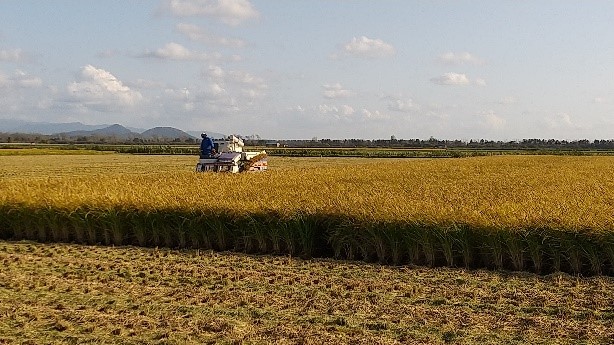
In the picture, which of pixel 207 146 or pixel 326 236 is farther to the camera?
pixel 207 146

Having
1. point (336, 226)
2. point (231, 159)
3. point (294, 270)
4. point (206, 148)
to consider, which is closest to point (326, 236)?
point (336, 226)

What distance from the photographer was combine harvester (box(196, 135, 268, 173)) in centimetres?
2669

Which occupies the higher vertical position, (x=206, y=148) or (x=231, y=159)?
(x=206, y=148)

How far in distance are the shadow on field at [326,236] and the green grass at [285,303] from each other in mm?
539

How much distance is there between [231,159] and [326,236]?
15432mm

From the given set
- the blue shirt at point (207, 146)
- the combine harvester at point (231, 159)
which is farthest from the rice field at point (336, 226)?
A: the blue shirt at point (207, 146)

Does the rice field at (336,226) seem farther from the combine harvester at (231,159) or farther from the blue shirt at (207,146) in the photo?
the blue shirt at (207,146)

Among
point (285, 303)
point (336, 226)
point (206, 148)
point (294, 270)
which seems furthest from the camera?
point (206, 148)

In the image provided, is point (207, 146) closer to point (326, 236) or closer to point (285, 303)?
point (326, 236)

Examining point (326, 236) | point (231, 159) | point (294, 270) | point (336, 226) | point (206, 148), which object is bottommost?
point (294, 270)

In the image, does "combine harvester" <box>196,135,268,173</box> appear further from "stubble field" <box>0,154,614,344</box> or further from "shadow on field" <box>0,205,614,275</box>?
"shadow on field" <box>0,205,614,275</box>

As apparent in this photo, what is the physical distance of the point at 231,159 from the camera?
26.5m

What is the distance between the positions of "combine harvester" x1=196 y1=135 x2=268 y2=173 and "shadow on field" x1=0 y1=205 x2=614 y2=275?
42.7ft

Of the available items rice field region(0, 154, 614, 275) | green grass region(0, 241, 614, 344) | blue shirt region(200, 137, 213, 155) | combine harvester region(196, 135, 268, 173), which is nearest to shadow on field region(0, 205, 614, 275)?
rice field region(0, 154, 614, 275)
